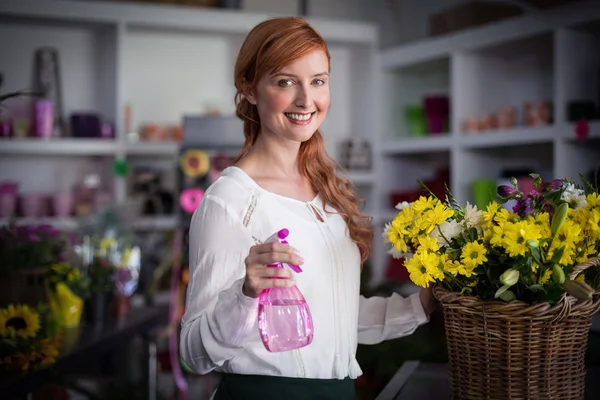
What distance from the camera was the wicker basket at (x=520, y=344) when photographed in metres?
1.09

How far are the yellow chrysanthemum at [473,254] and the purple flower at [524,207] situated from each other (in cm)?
8

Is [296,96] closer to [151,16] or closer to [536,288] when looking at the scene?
[536,288]

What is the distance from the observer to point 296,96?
1330 millimetres

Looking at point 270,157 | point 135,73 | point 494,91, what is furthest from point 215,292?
point 135,73

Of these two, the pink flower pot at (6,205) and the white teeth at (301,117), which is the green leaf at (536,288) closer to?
the white teeth at (301,117)

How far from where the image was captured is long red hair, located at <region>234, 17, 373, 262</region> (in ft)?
4.32

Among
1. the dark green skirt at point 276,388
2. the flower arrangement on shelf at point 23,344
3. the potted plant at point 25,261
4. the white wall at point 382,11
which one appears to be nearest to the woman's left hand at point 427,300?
the dark green skirt at point 276,388

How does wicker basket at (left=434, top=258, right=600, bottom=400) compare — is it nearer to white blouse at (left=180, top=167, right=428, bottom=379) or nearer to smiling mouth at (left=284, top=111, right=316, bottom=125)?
white blouse at (left=180, top=167, right=428, bottom=379)

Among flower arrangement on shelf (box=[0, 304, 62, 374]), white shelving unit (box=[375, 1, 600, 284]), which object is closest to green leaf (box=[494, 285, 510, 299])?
flower arrangement on shelf (box=[0, 304, 62, 374])

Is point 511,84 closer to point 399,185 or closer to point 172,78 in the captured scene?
point 399,185

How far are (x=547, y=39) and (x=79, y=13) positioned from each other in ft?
7.75

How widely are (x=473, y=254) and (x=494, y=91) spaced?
3.07 meters

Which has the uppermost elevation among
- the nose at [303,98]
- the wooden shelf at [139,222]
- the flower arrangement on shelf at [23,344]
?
the nose at [303,98]

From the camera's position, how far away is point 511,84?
3.99 meters
